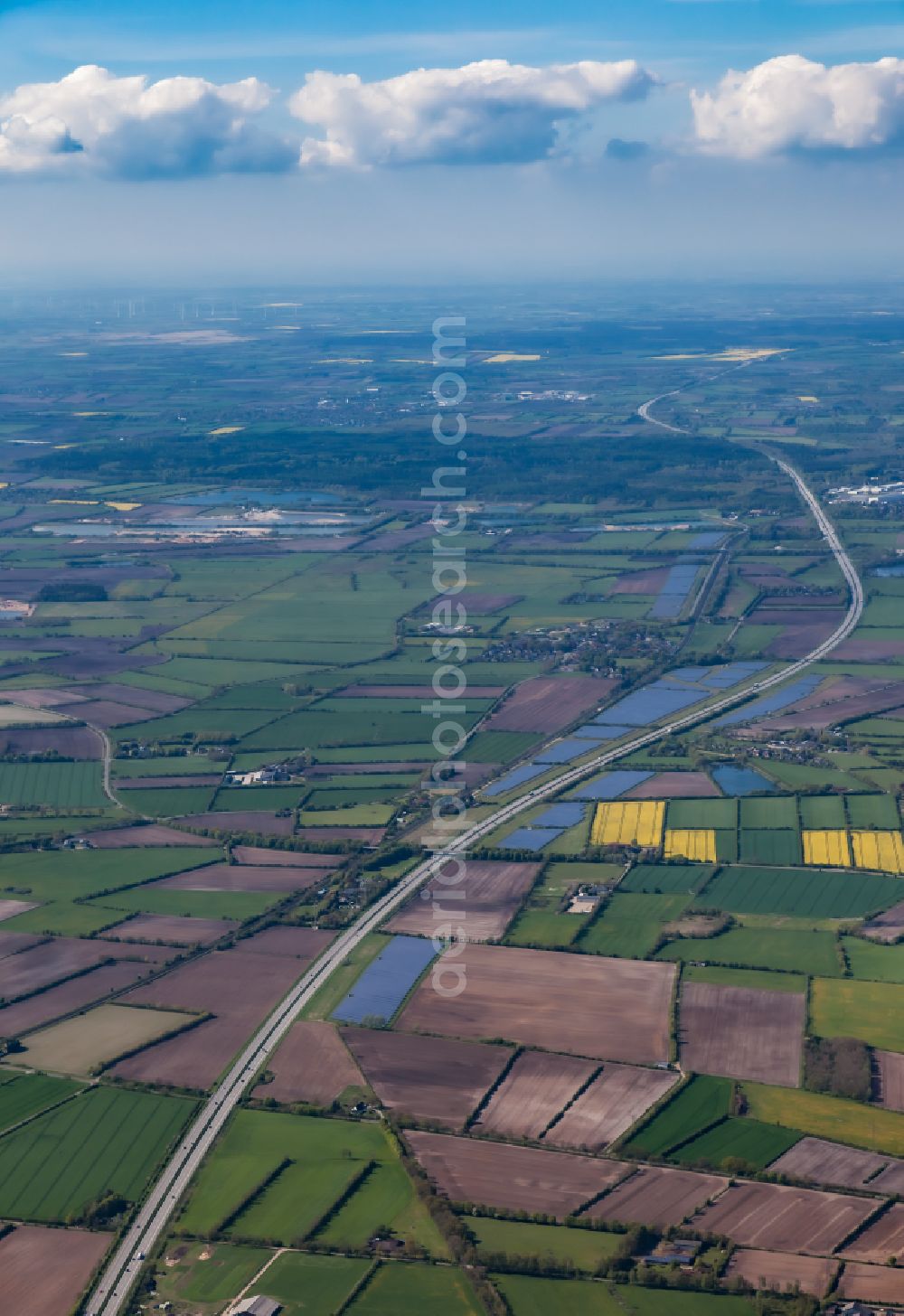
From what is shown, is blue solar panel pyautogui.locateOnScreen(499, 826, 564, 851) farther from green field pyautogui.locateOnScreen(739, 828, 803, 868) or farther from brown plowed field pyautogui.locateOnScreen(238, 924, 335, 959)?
brown plowed field pyautogui.locateOnScreen(238, 924, 335, 959)

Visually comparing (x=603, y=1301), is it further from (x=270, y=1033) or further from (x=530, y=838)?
(x=530, y=838)

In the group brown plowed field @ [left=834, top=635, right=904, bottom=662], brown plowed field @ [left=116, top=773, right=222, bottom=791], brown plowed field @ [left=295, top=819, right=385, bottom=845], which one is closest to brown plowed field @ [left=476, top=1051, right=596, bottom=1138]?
brown plowed field @ [left=295, top=819, right=385, bottom=845]

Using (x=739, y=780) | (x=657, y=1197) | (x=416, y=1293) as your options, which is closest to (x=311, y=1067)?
(x=416, y=1293)

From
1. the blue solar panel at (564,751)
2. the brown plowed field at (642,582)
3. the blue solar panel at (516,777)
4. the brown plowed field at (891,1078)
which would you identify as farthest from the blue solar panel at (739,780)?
the brown plowed field at (642,582)

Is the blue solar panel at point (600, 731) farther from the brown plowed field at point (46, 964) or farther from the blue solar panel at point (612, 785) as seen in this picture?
the brown plowed field at point (46, 964)

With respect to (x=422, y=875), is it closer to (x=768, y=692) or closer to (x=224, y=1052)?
(x=224, y=1052)
